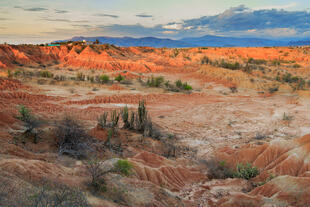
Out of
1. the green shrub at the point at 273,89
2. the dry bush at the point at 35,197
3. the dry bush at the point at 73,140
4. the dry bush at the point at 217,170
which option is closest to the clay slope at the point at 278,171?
the dry bush at the point at 217,170

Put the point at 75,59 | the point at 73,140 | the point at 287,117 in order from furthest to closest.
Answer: the point at 75,59 → the point at 287,117 → the point at 73,140

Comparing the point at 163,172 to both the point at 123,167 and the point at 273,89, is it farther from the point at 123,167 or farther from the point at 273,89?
the point at 273,89

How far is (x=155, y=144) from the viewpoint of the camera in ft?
29.1

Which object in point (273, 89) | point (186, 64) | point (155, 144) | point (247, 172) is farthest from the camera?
point (186, 64)

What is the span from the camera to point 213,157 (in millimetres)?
8508

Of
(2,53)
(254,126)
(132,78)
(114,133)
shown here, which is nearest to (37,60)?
(2,53)

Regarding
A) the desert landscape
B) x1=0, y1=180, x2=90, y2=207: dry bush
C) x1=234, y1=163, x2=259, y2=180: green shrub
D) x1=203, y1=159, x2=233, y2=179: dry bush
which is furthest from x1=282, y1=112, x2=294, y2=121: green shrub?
x1=0, y1=180, x2=90, y2=207: dry bush

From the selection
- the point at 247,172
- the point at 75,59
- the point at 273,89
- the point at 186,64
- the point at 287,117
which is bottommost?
the point at 247,172

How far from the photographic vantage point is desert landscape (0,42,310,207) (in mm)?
4302

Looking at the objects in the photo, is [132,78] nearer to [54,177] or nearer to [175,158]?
[175,158]

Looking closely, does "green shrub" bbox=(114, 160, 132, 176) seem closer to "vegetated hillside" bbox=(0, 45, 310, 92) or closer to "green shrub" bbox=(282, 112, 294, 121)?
"green shrub" bbox=(282, 112, 294, 121)

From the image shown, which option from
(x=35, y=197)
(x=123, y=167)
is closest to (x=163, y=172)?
(x=123, y=167)

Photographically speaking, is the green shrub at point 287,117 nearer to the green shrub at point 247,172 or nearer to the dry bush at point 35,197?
the green shrub at point 247,172

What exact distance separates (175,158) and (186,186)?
177cm
